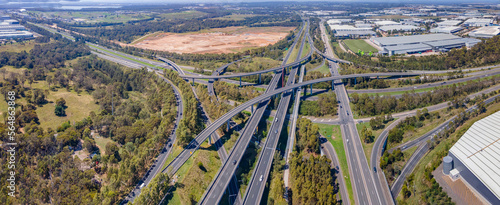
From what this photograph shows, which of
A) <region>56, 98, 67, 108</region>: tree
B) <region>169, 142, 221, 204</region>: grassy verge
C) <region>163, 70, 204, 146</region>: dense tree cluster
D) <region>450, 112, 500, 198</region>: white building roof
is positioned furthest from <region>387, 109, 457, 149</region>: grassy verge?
<region>56, 98, 67, 108</region>: tree

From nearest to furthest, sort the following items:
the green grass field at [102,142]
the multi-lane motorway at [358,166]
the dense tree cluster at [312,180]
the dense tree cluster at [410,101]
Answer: the dense tree cluster at [312,180] < the multi-lane motorway at [358,166] < the green grass field at [102,142] < the dense tree cluster at [410,101]

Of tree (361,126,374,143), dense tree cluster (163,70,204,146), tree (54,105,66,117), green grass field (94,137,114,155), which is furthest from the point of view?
tree (54,105,66,117)

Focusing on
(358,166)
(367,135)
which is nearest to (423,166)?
(358,166)

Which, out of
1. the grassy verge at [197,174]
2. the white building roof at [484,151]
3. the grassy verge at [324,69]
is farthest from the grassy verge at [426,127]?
the grassy verge at [324,69]

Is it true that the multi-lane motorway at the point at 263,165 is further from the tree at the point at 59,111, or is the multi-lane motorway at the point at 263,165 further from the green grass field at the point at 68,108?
the tree at the point at 59,111

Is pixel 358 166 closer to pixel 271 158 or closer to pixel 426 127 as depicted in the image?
pixel 271 158

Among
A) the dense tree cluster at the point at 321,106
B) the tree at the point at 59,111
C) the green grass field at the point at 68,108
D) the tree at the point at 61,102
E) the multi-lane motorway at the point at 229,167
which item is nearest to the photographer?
the multi-lane motorway at the point at 229,167

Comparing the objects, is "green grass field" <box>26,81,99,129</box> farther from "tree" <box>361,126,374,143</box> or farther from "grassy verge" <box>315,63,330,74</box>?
"grassy verge" <box>315,63,330,74</box>
